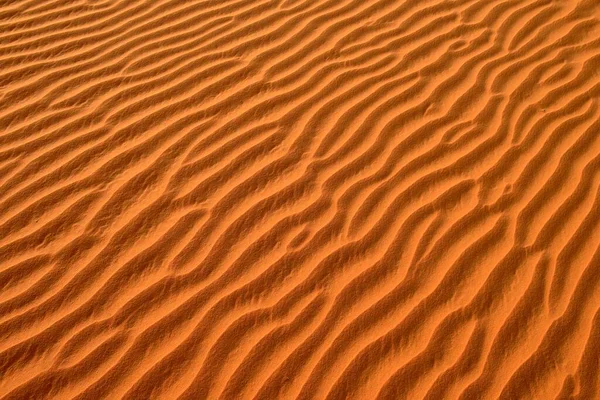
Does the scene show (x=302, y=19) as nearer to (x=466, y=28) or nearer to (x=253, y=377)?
(x=466, y=28)

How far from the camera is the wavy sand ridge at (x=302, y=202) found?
8.55 ft

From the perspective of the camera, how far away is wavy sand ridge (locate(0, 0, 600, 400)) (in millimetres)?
2607

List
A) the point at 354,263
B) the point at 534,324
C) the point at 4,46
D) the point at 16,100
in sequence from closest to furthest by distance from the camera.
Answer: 1. the point at 534,324
2. the point at 354,263
3. the point at 16,100
4. the point at 4,46

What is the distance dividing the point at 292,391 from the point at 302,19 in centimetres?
298

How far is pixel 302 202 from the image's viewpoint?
125 inches

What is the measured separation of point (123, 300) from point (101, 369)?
0.35 m

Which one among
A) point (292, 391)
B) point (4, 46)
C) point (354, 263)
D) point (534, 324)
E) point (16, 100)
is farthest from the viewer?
point (4, 46)

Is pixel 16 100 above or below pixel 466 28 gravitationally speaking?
below

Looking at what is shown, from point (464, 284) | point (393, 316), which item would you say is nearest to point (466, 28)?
point (464, 284)

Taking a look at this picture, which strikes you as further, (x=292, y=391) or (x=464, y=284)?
(x=464, y=284)

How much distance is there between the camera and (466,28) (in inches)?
169

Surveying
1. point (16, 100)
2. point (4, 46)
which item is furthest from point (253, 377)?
point (4, 46)

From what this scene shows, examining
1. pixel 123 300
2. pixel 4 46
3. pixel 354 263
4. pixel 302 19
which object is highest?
pixel 302 19

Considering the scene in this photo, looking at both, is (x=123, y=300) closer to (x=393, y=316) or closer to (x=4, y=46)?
(x=393, y=316)
